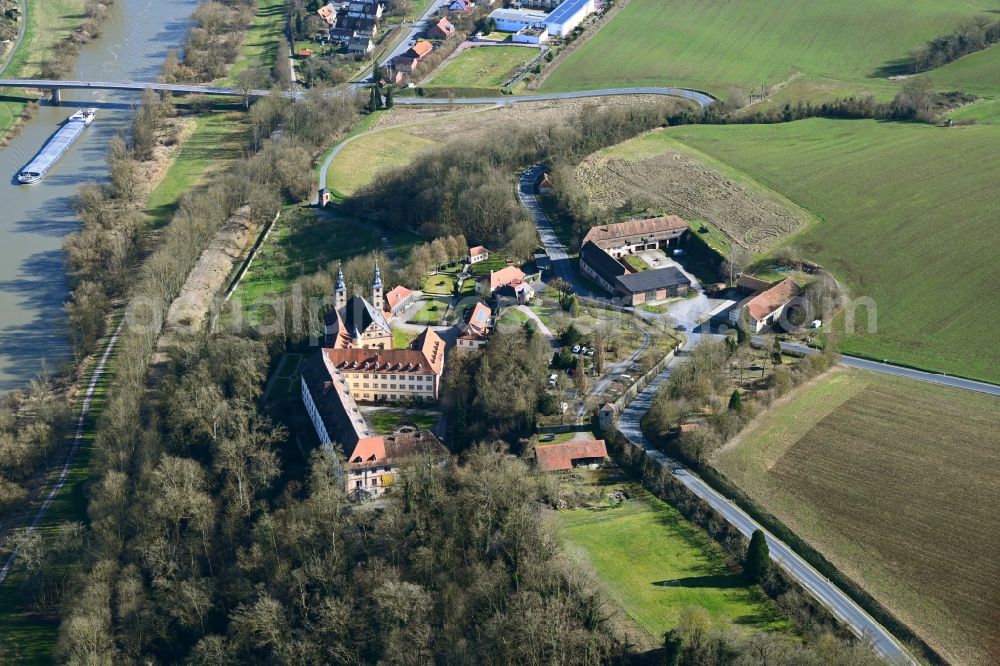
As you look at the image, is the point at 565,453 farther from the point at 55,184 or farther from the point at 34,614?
the point at 55,184

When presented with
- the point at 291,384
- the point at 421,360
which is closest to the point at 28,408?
the point at 291,384

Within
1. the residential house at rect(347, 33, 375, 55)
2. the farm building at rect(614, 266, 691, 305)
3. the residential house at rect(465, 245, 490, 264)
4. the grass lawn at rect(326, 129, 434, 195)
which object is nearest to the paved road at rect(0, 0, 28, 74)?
the residential house at rect(347, 33, 375, 55)

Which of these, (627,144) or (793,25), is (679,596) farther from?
(793,25)

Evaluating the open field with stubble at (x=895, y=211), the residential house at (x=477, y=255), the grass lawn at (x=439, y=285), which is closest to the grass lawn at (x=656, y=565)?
the open field with stubble at (x=895, y=211)

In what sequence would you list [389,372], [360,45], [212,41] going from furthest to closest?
[212,41]
[360,45]
[389,372]

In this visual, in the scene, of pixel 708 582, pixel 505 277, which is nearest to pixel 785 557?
pixel 708 582
